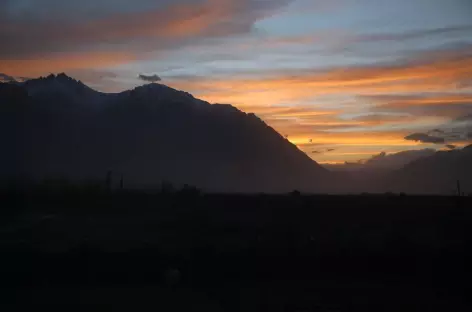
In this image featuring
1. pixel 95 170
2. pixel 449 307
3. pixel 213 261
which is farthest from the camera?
pixel 95 170

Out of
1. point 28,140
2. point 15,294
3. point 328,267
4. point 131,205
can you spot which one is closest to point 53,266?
point 15,294

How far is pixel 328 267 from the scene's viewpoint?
70.8ft

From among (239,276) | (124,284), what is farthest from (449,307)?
(124,284)

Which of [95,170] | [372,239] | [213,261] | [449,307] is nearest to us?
[449,307]

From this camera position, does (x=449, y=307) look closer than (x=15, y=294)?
Yes

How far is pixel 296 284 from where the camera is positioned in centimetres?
1970

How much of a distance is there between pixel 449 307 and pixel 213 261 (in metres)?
8.43

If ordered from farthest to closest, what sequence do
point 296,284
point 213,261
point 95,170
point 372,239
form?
point 95,170 < point 372,239 < point 213,261 < point 296,284

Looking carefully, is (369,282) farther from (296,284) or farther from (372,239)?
(372,239)

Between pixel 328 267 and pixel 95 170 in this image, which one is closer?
pixel 328 267

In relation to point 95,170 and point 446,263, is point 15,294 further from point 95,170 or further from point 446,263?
point 95,170

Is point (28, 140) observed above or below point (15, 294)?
above

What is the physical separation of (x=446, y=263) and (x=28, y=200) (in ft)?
127

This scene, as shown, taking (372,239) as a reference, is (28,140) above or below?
above
